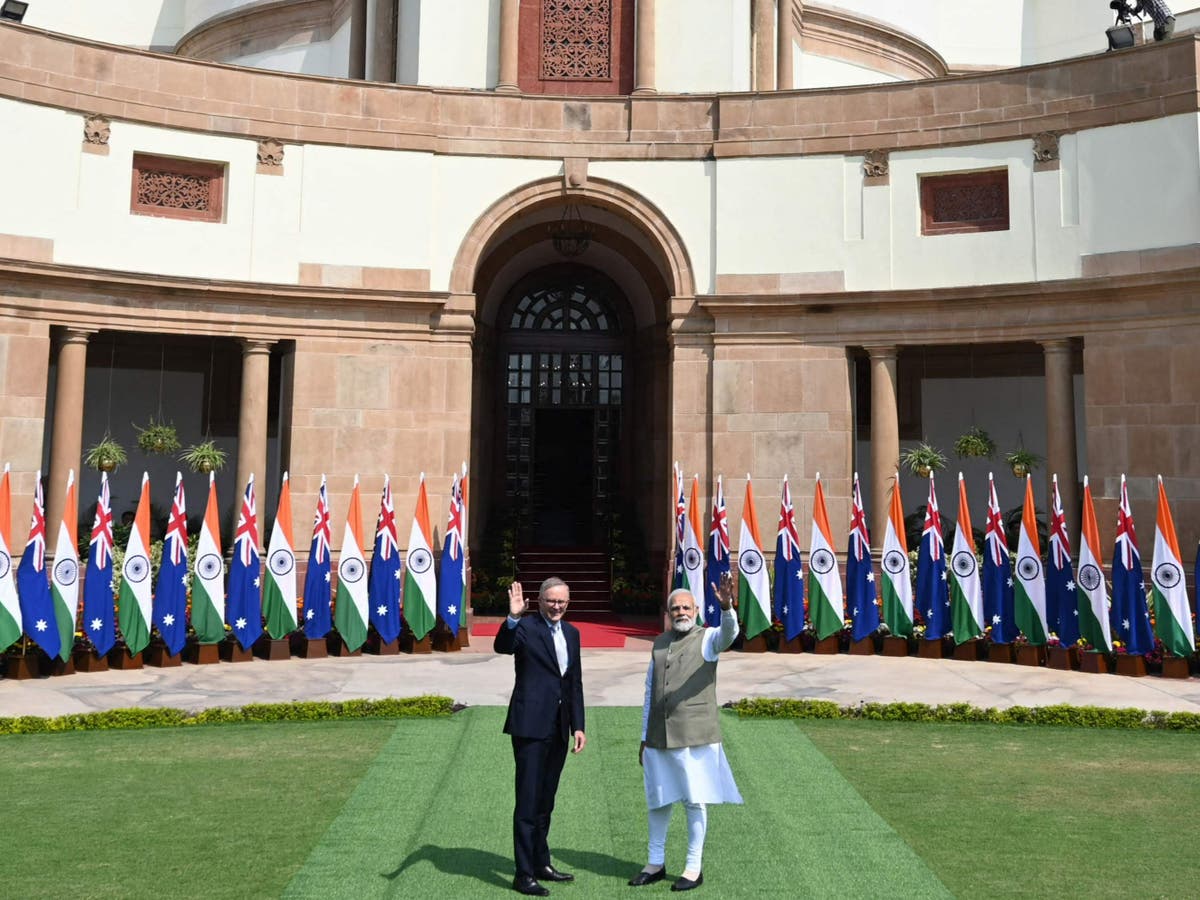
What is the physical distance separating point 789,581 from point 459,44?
13.3m

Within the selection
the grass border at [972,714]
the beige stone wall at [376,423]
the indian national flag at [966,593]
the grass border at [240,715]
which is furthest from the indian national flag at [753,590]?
the grass border at [240,715]

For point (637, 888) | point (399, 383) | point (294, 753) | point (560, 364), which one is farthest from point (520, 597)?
point (560, 364)

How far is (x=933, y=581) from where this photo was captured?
1769cm

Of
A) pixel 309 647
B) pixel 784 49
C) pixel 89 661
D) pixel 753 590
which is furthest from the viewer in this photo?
pixel 784 49

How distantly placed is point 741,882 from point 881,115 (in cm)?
1698

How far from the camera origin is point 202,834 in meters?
7.90

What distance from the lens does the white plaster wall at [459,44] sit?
899 inches

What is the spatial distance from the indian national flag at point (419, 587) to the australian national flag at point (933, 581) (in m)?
8.09

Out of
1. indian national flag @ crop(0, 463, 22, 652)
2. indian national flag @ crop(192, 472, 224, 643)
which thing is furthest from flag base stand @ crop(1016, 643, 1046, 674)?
indian national flag @ crop(0, 463, 22, 652)

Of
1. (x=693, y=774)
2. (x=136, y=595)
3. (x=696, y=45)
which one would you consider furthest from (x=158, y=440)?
(x=693, y=774)

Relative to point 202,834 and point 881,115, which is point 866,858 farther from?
point 881,115

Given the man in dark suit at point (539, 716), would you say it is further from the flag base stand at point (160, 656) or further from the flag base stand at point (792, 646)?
the flag base stand at point (792, 646)

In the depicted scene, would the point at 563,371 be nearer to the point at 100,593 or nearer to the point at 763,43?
the point at 763,43

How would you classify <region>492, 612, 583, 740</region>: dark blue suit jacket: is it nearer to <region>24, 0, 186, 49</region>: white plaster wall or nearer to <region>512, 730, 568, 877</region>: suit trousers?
<region>512, 730, 568, 877</region>: suit trousers
